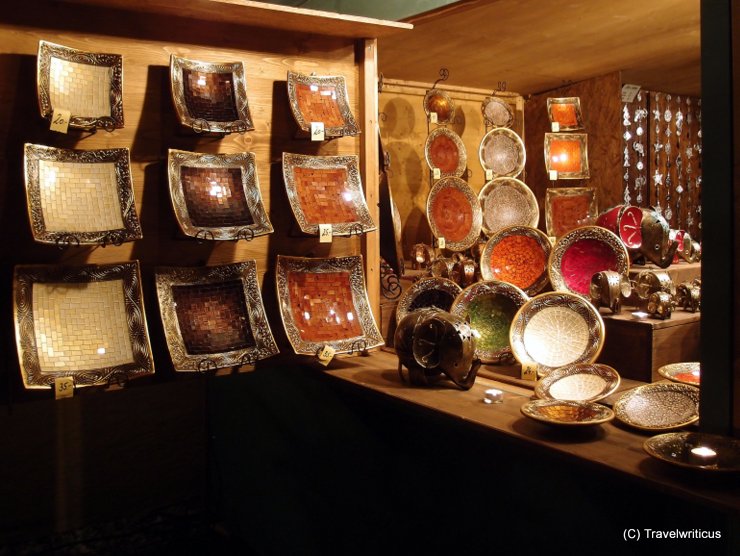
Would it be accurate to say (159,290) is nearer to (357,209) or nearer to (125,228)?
(125,228)

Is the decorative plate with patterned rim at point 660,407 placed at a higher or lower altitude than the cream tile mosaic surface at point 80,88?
lower

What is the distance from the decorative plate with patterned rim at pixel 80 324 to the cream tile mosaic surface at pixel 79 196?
0.46ft

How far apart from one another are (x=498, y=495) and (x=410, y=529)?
19.4 inches

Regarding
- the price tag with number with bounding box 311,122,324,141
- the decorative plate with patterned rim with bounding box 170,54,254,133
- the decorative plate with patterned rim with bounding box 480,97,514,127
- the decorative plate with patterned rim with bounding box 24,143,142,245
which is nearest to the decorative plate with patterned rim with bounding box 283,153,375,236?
the price tag with number with bounding box 311,122,324,141

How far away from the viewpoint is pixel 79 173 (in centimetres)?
209

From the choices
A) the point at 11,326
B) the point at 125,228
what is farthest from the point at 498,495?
the point at 11,326

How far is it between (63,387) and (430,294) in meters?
1.41

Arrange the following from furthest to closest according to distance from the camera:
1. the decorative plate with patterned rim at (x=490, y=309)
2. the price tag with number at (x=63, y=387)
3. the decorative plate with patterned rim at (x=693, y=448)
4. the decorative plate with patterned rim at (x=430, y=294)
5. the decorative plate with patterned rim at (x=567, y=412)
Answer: the decorative plate with patterned rim at (x=430, y=294) → the decorative plate with patterned rim at (x=490, y=309) → the price tag with number at (x=63, y=387) → the decorative plate with patterned rim at (x=567, y=412) → the decorative plate with patterned rim at (x=693, y=448)

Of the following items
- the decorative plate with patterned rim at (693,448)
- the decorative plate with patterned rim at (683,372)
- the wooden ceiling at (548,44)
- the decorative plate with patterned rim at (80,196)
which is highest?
the wooden ceiling at (548,44)

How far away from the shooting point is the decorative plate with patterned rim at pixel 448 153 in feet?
14.0

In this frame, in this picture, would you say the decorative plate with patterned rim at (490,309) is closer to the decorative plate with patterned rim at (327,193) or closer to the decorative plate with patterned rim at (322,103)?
the decorative plate with patterned rim at (327,193)

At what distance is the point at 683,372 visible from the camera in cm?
212

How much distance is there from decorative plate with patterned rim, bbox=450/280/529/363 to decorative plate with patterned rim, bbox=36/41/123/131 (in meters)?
1.33

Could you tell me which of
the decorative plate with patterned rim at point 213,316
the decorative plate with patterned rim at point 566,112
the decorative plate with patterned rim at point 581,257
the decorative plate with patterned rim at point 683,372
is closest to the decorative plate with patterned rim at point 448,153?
the decorative plate with patterned rim at point 566,112
